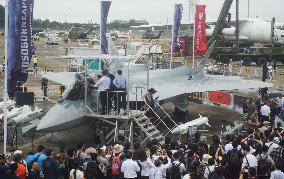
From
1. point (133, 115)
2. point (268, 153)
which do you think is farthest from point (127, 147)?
Answer: point (133, 115)

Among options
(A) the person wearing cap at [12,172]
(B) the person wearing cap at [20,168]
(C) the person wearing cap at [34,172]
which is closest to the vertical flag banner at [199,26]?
(C) the person wearing cap at [34,172]

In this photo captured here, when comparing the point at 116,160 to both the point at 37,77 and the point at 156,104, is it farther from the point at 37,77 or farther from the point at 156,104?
the point at 37,77

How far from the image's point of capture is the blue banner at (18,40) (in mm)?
16828

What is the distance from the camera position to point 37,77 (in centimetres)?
4456

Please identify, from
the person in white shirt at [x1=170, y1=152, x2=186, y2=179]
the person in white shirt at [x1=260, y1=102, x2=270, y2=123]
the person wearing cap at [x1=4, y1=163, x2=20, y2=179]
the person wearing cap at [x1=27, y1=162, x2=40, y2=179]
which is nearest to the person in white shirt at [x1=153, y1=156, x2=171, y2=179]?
the person in white shirt at [x1=170, y1=152, x2=186, y2=179]

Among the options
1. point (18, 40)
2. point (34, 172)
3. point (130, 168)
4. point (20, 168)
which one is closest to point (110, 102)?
point (18, 40)

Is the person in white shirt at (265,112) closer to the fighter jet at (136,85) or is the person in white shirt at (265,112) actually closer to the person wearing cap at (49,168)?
the fighter jet at (136,85)

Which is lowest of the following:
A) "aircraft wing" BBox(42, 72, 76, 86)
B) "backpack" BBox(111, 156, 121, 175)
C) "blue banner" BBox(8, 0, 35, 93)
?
"backpack" BBox(111, 156, 121, 175)

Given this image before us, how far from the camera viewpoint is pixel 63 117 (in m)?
21.0

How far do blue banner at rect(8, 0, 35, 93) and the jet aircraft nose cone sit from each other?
3.68 meters

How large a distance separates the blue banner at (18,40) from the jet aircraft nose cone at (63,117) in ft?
12.1

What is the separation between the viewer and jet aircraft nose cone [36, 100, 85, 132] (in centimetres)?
2061

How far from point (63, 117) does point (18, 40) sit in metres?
4.97

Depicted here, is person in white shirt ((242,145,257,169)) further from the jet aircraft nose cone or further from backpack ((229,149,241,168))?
the jet aircraft nose cone
